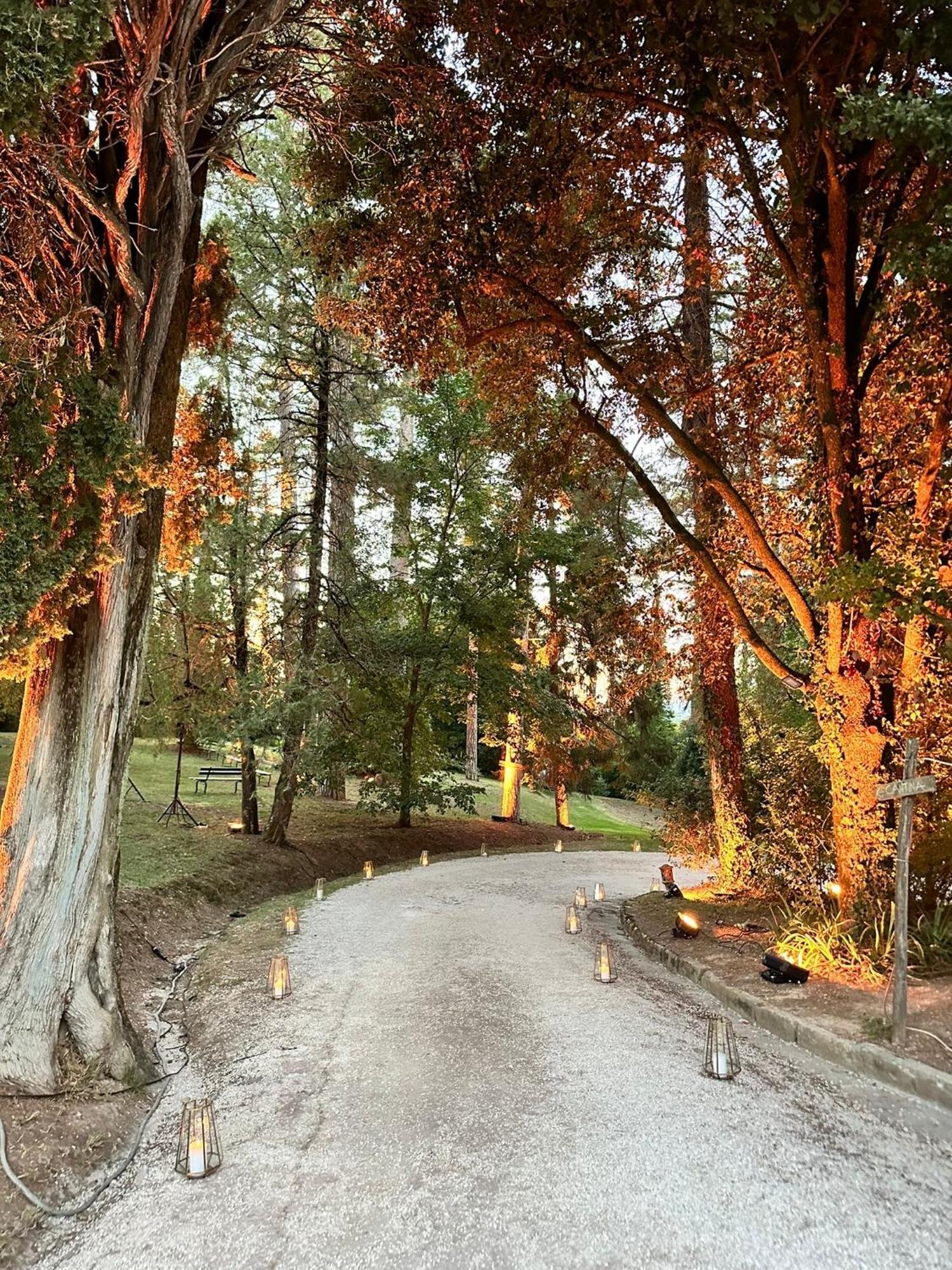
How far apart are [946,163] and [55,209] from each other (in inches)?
206

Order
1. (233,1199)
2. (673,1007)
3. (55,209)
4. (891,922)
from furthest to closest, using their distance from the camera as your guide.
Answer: (891,922), (673,1007), (55,209), (233,1199)

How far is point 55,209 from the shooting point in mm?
4027

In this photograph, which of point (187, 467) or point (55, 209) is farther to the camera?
point (187, 467)

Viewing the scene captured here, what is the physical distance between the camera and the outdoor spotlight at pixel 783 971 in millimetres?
5512

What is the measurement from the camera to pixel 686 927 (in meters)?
7.32

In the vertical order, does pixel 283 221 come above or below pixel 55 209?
above

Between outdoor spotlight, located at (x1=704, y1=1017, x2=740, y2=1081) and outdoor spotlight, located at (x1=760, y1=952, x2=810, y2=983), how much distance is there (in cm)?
152

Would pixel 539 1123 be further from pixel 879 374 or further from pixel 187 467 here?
pixel 879 374

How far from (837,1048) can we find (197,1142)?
361cm

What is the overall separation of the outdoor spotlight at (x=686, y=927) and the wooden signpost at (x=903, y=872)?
2.88 metres

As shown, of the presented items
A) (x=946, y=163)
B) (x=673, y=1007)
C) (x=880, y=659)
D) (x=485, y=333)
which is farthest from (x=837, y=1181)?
(x=485, y=333)

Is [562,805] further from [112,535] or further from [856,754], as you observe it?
[112,535]

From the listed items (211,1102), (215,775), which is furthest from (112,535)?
(215,775)

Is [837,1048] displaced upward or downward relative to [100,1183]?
upward
